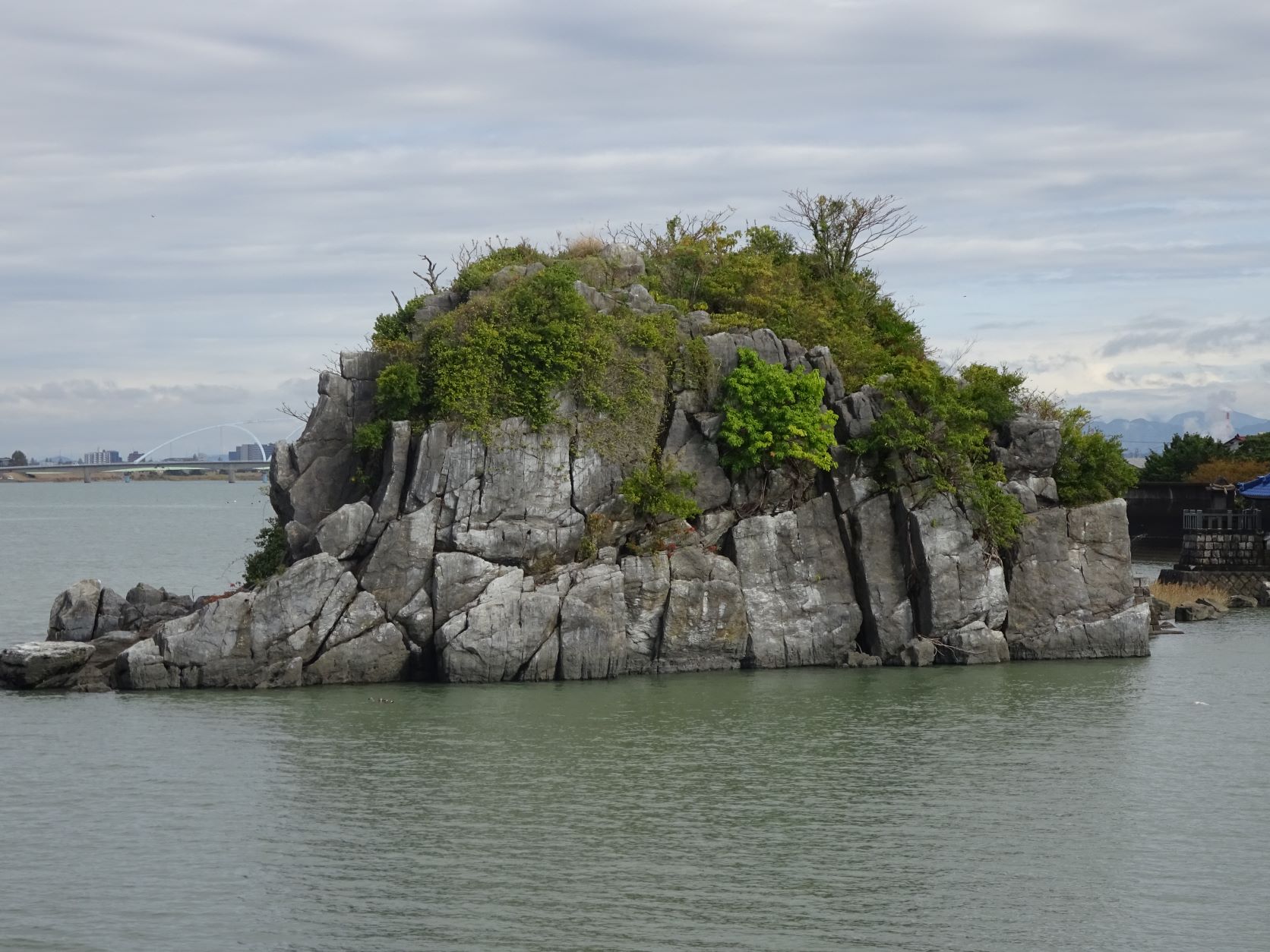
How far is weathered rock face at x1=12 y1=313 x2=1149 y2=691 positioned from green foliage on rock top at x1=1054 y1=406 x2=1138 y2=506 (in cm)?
49

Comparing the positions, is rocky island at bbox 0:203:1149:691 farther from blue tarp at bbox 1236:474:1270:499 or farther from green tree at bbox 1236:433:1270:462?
green tree at bbox 1236:433:1270:462

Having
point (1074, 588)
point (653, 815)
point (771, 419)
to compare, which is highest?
point (771, 419)

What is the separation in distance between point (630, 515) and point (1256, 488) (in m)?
49.9

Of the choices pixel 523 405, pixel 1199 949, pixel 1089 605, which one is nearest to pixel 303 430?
pixel 523 405

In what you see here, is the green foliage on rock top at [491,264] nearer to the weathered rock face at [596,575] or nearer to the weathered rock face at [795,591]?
the weathered rock face at [596,575]

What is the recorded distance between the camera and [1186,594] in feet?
193

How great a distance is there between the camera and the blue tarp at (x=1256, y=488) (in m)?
73.7

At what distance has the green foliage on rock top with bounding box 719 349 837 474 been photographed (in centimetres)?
3656

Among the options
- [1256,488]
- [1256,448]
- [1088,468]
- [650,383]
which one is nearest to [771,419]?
[650,383]

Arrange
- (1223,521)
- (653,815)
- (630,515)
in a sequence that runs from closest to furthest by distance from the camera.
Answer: (653,815)
(630,515)
(1223,521)

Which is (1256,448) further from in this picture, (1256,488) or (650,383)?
(650,383)

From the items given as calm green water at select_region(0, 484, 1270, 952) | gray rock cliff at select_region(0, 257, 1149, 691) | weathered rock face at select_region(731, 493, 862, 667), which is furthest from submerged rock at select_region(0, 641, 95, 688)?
weathered rock face at select_region(731, 493, 862, 667)

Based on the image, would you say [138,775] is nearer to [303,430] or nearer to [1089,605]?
[303,430]

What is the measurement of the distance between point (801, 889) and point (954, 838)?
3.54m
